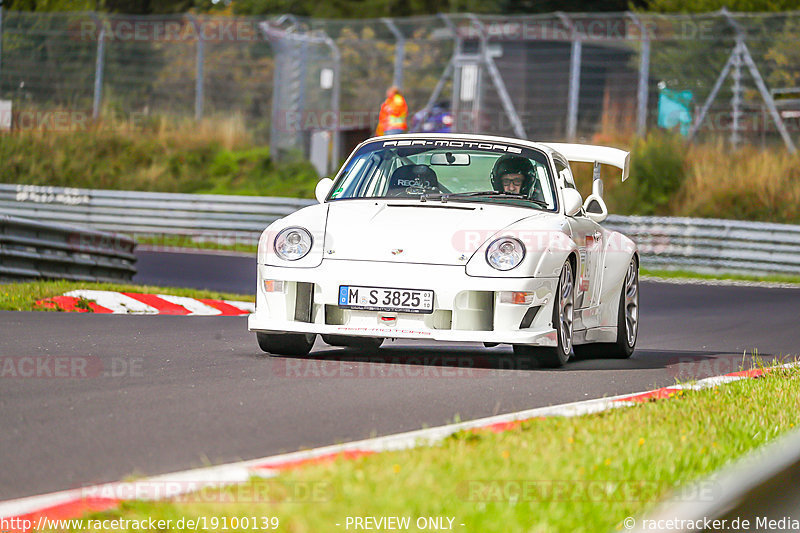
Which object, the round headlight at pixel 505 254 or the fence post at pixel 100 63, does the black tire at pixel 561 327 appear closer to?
the round headlight at pixel 505 254

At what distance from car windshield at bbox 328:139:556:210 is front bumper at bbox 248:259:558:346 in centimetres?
107

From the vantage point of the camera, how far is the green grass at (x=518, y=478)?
368 centimetres

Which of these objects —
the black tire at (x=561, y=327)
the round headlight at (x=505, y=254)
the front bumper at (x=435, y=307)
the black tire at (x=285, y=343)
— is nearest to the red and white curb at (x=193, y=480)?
the front bumper at (x=435, y=307)

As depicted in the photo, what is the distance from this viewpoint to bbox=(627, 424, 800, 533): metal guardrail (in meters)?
3.32

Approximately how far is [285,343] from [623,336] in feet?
8.51

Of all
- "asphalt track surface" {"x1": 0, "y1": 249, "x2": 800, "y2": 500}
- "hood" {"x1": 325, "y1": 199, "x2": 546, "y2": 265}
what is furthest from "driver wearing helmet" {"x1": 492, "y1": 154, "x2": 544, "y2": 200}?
"asphalt track surface" {"x1": 0, "y1": 249, "x2": 800, "y2": 500}

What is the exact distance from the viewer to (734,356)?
9.69m

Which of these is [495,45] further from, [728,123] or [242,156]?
[242,156]

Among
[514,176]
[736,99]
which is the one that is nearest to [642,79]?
[736,99]

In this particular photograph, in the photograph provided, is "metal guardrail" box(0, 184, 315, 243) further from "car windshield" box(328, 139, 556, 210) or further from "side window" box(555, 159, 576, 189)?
"car windshield" box(328, 139, 556, 210)

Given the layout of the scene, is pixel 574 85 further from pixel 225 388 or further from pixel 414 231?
pixel 225 388

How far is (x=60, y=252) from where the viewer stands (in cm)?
1509

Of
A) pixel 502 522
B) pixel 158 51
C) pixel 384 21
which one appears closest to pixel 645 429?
pixel 502 522

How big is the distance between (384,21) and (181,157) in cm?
632
